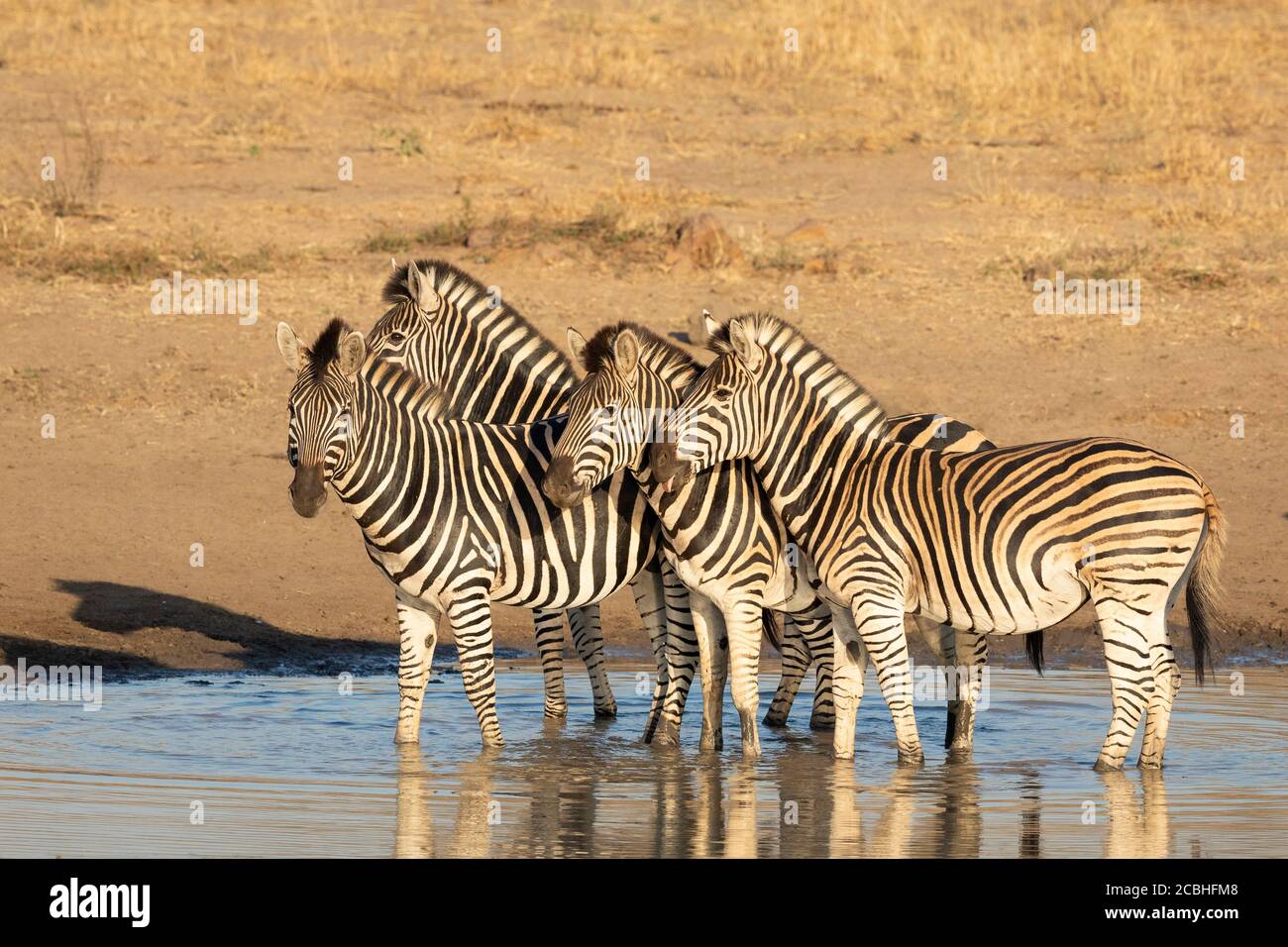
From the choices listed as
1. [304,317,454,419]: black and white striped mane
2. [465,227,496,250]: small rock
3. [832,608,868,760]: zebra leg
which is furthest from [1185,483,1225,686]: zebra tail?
[465,227,496,250]: small rock

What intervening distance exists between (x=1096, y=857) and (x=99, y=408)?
9335mm

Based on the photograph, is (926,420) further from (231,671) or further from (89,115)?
(89,115)

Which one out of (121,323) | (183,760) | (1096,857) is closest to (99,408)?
(121,323)

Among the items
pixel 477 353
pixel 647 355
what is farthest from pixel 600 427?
pixel 477 353

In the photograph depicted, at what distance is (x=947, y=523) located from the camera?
861 cm

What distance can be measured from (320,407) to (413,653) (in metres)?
1.32

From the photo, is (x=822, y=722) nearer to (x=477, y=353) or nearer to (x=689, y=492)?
(x=689, y=492)

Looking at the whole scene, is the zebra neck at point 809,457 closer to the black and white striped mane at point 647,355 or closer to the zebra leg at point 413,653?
the black and white striped mane at point 647,355

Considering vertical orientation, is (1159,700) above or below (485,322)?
below

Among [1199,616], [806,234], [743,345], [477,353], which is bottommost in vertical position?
[1199,616]

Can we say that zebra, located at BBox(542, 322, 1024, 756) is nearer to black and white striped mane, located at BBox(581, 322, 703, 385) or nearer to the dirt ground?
black and white striped mane, located at BBox(581, 322, 703, 385)

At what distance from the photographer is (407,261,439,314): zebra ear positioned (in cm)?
994

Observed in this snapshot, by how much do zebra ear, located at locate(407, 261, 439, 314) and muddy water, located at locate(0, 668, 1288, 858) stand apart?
6.64ft

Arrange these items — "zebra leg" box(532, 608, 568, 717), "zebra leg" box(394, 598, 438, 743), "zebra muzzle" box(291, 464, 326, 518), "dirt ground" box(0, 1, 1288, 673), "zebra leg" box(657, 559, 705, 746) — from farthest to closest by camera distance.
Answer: "dirt ground" box(0, 1, 1288, 673), "zebra leg" box(532, 608, 568, 717), "zebra leg" box(657, 559, 705, 746), "zebra leg" box(394, 598, 438, 743), "zebra muzzle" box(291, 464, 326, 518)
